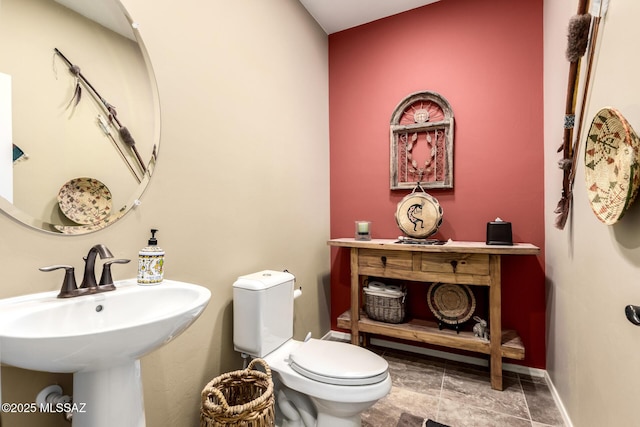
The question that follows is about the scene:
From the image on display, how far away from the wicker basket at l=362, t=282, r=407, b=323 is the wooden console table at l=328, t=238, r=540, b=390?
5cm

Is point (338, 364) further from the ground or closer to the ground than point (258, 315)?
closer to the ground

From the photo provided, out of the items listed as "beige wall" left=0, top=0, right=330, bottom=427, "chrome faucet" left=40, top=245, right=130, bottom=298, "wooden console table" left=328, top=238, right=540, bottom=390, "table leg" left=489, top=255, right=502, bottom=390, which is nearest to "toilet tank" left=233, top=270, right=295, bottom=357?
"beige wall" left=0, top=0, right=330, bottom=427

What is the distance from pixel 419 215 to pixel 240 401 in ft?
5.28

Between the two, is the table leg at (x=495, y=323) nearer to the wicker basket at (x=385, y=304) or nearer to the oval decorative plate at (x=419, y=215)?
the oval decorative plate at (x=419, y=215)

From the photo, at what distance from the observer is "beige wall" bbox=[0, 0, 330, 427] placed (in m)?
0.98

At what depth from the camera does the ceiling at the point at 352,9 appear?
7.54ft

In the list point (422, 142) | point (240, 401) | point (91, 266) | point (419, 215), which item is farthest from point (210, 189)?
point (422, 142)

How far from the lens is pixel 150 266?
1064 mm

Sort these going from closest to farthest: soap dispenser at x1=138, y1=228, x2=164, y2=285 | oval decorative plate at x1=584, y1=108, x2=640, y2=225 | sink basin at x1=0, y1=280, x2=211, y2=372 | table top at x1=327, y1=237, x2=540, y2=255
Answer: sink basin at x1=0, y1=280, x2=211, y2=372
oval decorative plate at x1=584, y1=108, x2=640, y2=225
soap dispenser at x1=138, y1=228, x2=164, y2=285
table top at x1=327, y1=237, x2=540, y2=255

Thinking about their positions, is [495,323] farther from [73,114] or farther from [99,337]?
[73,114]

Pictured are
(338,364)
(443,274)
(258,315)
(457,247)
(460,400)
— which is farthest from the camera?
(443,274)

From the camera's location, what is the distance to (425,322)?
2209 millimetres

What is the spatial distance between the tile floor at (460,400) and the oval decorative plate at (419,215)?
0.98 m

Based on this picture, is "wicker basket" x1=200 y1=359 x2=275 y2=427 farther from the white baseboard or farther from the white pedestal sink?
the white baseboard
